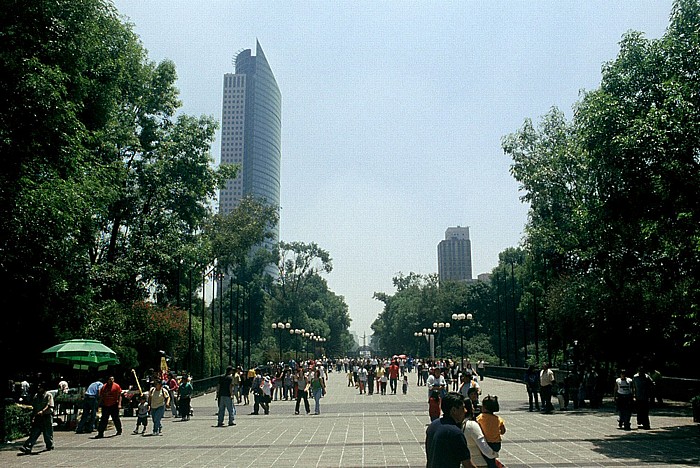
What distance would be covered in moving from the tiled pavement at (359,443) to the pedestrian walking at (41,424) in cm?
→ 25

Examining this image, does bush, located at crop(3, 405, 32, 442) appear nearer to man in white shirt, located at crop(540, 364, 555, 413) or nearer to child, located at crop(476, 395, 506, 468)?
child, located at crop(476, 395, 506, 468)

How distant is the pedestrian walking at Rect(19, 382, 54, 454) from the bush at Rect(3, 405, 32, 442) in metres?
1.77

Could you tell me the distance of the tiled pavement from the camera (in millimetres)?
12008

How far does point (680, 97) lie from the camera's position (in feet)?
56.9

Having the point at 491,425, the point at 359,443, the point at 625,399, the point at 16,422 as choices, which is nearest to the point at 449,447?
the point at 491,425

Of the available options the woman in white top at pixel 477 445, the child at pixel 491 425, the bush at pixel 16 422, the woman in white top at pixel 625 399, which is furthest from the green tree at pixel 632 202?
the bush at pixel 16 422

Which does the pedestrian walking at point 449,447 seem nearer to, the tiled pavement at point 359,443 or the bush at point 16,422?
the tiled pavement at point 359,443

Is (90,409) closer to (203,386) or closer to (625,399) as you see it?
(625,399)

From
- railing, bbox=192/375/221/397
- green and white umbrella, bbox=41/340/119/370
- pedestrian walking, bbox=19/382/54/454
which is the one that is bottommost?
railing, bbox=192/375/221/397

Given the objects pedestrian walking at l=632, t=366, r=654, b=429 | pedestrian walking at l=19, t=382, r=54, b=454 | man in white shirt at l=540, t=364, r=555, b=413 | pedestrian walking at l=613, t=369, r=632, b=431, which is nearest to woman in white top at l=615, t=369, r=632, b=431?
pedestrian walking at l=613, t=369, r=632, b=431

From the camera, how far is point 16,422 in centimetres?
1666

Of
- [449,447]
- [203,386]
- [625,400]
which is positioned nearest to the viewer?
[449,447]

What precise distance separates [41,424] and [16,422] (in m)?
3.05

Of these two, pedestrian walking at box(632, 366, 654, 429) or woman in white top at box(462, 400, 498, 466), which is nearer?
woman in white top at box(462, 400, 498, 466)
